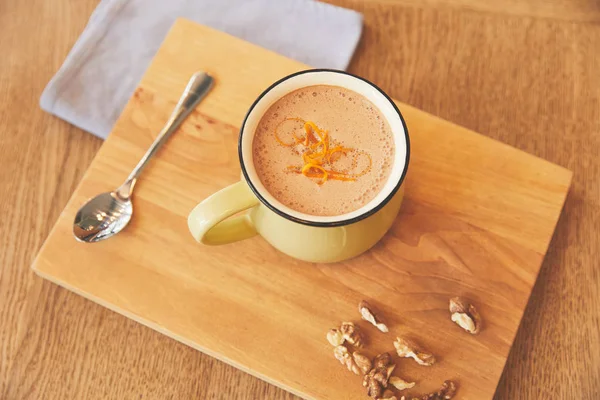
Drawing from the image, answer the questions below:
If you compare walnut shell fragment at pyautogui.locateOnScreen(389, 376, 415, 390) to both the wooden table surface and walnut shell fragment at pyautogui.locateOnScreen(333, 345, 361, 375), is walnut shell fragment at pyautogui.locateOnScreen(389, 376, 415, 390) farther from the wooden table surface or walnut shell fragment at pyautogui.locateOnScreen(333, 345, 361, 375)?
the wooden table surface

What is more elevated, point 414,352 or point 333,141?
point 333,141

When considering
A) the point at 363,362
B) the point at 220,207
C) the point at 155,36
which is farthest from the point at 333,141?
the point at 155,36

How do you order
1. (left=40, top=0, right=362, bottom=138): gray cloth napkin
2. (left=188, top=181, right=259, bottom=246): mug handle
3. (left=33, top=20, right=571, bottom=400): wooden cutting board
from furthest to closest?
1. (left=40, top=0, right=362, bottom=138): gray cloth napkin
2. (left=33, top=20, right=571, bottom=400): wooden cutting board
3. (left=188, top=181, right=259, bottom=246): mug handle

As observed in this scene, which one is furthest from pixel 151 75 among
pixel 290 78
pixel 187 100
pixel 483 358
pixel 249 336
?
pixel 483 358

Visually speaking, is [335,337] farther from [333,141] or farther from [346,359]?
[333,141]

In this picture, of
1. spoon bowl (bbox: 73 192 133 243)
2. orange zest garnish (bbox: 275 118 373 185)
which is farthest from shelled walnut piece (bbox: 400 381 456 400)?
spoon bowl (bbox: 73 192 133 243)

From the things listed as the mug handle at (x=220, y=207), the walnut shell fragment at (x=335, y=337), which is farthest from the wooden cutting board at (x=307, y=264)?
the mug handle at (x=220, y=207)

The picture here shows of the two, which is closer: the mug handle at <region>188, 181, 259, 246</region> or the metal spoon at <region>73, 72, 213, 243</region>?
the mug handle at <region>188, 181, 259, 246</region>
